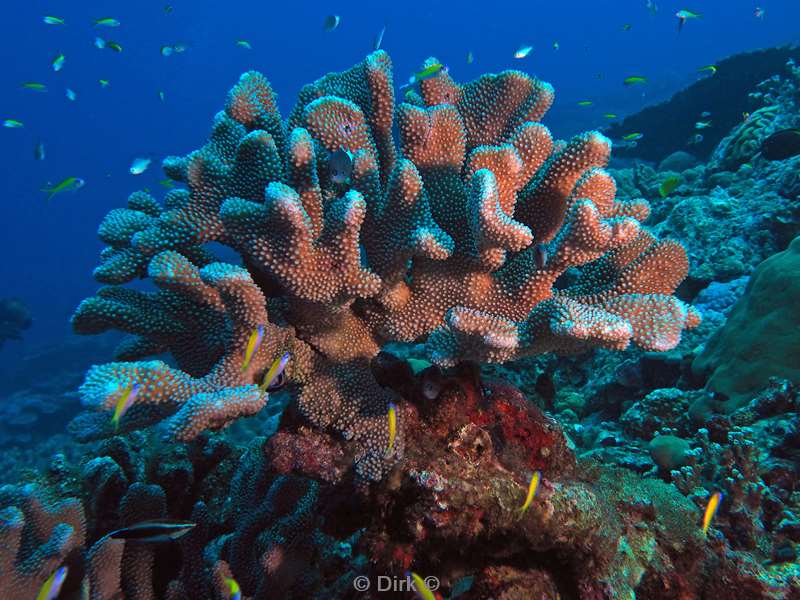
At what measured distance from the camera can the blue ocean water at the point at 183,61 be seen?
70.7 meters

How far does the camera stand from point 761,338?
4.41m

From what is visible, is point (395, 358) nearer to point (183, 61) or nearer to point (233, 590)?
point (233, 590)

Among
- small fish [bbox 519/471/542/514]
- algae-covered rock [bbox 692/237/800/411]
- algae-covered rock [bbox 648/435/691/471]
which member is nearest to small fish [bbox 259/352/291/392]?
small fish [bbox 519/471/542/514]

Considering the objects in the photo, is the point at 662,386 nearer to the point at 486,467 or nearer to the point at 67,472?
the point at 486,467

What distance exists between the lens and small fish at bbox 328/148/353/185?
238cm

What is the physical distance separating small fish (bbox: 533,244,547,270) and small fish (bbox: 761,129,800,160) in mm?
8559

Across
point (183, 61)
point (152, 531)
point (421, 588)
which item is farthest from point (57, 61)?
point (183, 61)

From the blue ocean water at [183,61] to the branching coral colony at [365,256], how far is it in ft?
187

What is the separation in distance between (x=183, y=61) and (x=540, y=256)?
142617 millimetres

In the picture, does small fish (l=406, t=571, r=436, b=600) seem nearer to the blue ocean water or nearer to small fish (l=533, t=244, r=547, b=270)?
small fish (l=533, t=244, r=547, b=270)

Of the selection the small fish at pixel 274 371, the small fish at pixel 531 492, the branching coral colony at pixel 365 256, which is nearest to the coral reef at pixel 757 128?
the branching coral colony at pixel 365 256

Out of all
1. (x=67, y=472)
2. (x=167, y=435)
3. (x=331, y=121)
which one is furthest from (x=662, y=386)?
(x=67, y=472)

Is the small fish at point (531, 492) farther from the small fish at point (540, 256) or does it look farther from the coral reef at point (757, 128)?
the coral reef at point (757, 128)

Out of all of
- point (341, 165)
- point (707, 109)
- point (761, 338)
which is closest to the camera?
point (341, 165)
